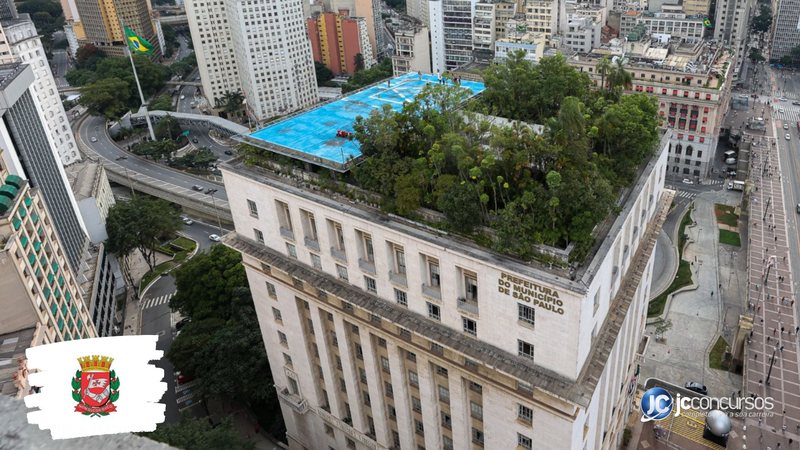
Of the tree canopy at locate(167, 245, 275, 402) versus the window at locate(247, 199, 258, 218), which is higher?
the window at locate(247, 199, 258, 218)

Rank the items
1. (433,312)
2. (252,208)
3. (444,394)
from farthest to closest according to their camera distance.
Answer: (252,208) → (444,394) → (433,312)

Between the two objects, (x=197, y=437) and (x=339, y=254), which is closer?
(x=339, y=254)

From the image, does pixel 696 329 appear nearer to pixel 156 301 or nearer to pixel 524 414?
pixel 524 414

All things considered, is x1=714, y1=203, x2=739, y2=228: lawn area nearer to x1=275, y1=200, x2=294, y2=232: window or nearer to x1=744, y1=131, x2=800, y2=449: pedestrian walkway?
x1=744, y1=131, x2=800, y2=449: pedestrian walkway

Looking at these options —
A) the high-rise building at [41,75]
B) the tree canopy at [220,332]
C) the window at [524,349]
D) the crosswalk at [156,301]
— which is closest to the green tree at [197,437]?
the tree canopy at [220,332]

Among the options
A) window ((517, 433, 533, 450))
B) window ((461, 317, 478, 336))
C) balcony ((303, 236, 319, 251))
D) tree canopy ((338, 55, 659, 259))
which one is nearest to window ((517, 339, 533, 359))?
window ((461, 317, 478, 336))

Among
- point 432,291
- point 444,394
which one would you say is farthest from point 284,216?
point 444,394

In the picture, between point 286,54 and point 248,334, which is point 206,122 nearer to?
point 286,54

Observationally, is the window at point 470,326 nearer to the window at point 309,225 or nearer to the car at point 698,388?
the window at point 309,225
